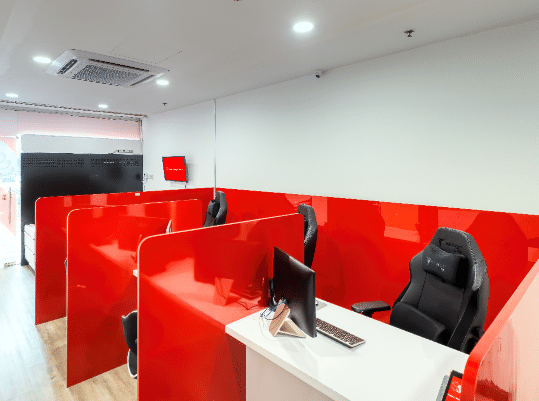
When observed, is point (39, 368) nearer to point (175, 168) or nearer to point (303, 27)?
point (303, 27)

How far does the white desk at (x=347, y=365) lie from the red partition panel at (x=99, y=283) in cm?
144

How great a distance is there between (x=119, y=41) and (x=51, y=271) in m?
2.66

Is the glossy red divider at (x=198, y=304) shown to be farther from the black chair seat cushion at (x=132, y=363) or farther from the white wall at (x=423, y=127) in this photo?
the white wall at (x=423, y=127)

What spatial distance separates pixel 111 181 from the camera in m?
6.33

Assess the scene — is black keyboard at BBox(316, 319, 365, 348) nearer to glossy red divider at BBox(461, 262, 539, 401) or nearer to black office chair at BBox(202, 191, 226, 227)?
glossy red divider at BBox(461, 262, 539, 401)

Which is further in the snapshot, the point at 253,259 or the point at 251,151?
the point at 251,151

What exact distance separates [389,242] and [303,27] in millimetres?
2211

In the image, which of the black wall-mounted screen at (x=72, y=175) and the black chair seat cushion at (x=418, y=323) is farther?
the black wall-mounted screen at (x=72, y=175)

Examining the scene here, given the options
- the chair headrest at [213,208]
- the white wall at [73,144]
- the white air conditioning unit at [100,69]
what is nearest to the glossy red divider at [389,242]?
the chair headrest at [213,208]

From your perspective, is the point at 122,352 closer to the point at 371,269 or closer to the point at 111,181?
the point at 371,269

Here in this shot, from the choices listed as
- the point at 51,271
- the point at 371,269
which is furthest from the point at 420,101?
the point at 51,271

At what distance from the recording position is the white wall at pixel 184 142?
5965 millimetres

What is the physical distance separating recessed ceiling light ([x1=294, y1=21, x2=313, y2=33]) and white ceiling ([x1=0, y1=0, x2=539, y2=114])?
6 cm

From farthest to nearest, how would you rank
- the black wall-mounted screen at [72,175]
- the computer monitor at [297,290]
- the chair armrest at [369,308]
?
the black wall-mounted screen at [72,175], the chair armrest at [369,308], the computer monitor at [297,290]
